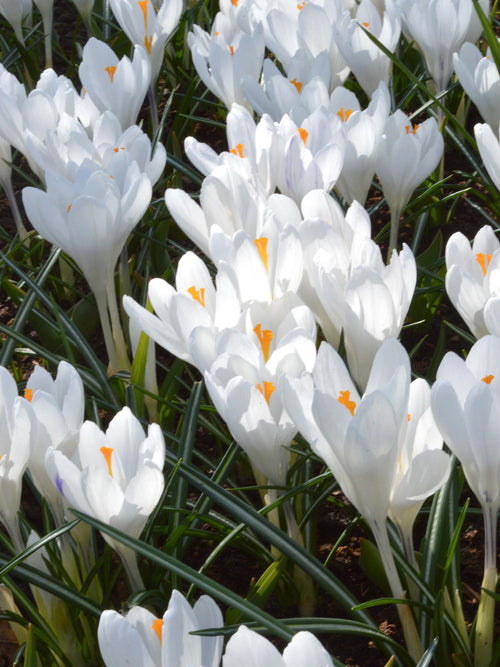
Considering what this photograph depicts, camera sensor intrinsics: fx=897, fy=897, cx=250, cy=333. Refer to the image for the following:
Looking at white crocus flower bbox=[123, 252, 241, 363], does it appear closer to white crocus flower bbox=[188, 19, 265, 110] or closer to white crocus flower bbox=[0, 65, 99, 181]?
white crocus flower bbox=[0, 65, 99, 181]

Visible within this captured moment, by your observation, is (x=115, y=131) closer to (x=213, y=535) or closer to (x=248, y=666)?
(x=213, y=535)

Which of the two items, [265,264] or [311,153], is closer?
[265,264]

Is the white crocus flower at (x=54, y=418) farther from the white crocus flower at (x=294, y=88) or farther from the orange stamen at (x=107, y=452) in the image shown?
the white crocus flower at (x=294, y=88)

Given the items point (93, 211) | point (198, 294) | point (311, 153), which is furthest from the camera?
point (311, 153)

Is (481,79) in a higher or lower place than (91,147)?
lower

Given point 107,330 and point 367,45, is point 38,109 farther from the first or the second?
point 367,45

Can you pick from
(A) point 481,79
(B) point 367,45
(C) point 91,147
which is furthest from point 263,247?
(B) point 367,45

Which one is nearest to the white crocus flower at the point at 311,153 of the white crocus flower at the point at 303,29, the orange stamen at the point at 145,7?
the white crocus flower at the point at 303,29
